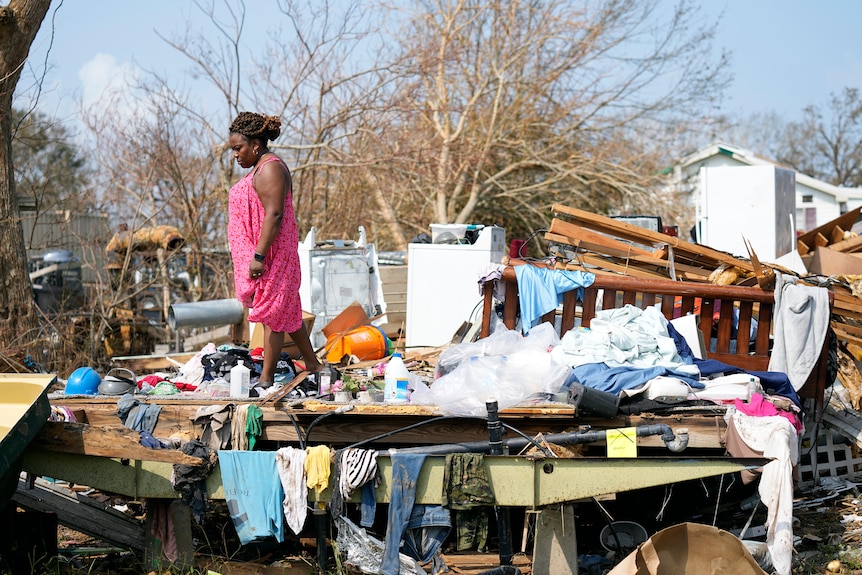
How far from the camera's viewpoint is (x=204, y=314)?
833cm

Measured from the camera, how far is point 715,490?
19.4 ft

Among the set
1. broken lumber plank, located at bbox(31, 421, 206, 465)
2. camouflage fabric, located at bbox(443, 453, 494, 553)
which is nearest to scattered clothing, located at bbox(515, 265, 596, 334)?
camouflage fabric, located at bbox(443, 453, 494, 553)

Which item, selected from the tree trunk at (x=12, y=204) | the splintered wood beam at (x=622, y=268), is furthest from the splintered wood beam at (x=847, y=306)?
the tree trunk at (x=12, y=204)

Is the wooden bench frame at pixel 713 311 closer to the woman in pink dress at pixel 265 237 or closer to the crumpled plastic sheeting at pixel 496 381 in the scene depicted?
the crumpled plastic sheeting at pixel 496 381

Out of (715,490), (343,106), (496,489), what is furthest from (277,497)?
(343,106)

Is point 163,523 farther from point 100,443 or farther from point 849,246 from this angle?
point 849,246

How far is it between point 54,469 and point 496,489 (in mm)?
2460

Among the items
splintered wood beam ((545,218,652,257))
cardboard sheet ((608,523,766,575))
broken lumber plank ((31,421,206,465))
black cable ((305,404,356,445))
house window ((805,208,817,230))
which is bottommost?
cardboard sheet ((608,523,766,575))

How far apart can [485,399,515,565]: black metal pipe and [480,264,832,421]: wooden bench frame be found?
6.46ft

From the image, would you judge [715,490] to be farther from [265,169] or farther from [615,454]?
[265,169]

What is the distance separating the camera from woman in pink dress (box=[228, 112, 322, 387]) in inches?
214

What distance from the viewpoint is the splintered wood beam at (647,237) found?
→ 7223 millimetres

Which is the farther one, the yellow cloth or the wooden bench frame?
the wooden bench frame

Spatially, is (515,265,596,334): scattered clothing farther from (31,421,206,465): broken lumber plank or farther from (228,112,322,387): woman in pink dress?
(31,421,206,465): broken lumber plank
